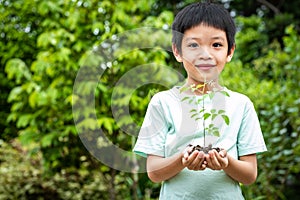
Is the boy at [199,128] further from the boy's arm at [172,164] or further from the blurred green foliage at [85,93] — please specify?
the blurred green foliage at [85,93]

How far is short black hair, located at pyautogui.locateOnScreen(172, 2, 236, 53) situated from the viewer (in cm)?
148

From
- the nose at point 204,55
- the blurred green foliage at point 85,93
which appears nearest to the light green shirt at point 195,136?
the nose at point 204,55

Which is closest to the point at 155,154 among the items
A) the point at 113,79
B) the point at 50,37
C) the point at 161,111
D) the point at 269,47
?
the point at 161,111

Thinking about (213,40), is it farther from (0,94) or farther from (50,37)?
(0,94)

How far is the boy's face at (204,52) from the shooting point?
1439 mm

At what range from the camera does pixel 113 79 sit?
11.0 ft

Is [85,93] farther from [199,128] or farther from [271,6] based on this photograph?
[271,6]

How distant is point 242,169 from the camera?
1376 millimetres

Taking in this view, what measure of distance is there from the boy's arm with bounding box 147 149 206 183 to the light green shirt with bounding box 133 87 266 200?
0.03 metres

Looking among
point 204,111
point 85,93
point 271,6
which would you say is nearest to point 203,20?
point 204,111

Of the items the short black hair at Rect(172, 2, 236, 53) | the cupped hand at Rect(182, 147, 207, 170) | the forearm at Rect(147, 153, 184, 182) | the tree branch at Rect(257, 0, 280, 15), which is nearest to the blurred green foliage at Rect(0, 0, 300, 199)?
the short black hair at Rect(172, 2, 236, 53)

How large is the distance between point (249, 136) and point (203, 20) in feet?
1.13

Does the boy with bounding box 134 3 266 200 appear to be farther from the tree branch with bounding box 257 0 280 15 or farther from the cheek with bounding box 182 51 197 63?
the tree branch with bounding box 257 0 280 15

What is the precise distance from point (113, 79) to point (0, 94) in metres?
2.05
